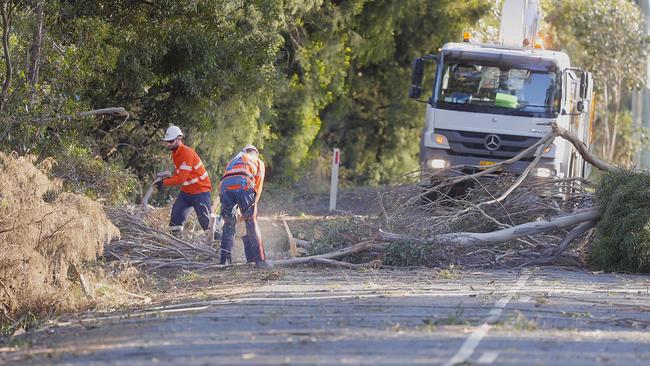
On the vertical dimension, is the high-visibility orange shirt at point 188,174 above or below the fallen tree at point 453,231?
above

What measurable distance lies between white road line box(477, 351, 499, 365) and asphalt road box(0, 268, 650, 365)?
0.02 meters

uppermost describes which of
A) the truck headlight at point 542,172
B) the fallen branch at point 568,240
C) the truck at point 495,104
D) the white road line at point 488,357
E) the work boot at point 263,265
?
the truck at point 495,104

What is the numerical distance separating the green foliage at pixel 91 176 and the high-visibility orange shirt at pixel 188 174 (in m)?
0.63

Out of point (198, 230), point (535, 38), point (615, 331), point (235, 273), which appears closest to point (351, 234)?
point (235, 273)

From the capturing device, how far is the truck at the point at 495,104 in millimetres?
19719

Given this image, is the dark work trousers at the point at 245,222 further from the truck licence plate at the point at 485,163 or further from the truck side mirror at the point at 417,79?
the truck side mirror at the point at 417,79

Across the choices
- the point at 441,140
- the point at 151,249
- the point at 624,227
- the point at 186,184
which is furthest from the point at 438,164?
the point at 151,249

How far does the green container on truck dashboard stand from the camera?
19828 mm

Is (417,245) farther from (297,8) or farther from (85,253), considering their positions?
(297,8)

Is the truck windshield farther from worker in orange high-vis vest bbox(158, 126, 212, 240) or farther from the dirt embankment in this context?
the dirt embankment

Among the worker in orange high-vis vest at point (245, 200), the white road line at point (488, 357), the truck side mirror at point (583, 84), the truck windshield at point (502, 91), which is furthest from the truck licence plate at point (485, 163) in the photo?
the white road line at point (488, 357)

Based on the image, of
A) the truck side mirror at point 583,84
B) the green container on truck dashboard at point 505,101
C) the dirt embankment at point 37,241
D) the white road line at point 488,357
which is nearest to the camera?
the white road line at point 488,357

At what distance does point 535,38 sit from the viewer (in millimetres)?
22031

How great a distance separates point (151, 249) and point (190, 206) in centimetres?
147
